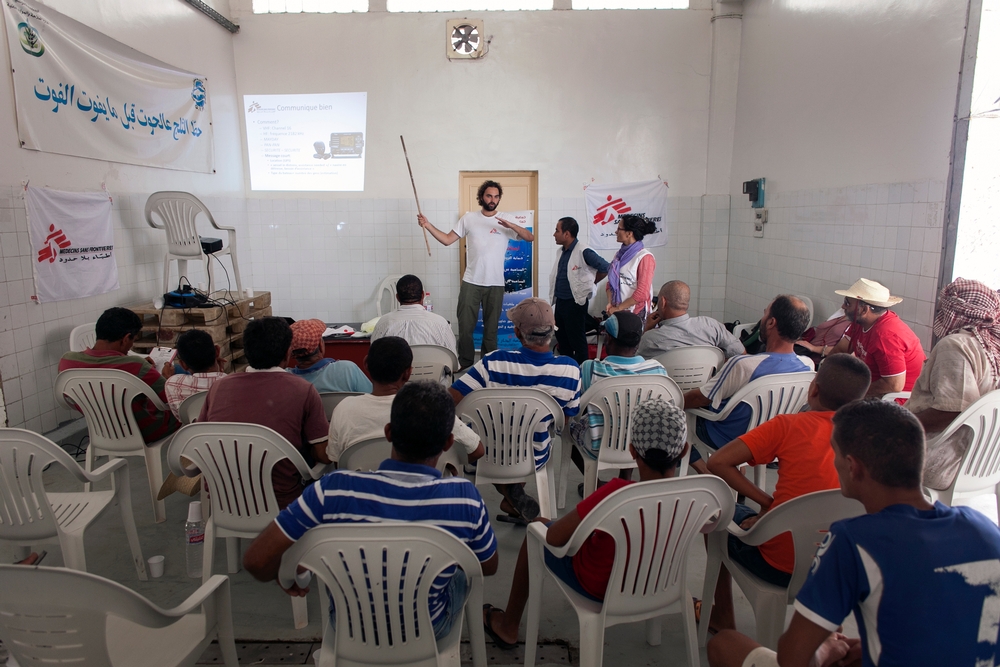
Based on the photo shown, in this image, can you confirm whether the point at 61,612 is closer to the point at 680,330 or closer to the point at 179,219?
the point at 680,330

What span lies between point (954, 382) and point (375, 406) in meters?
2.20

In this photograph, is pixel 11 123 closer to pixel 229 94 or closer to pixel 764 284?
pixel 229 94

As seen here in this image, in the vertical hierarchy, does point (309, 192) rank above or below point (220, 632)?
above

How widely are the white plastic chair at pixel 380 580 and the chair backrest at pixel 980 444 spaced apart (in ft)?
6.45

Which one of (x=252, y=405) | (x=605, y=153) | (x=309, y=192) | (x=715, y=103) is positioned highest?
(x=715, y=103)

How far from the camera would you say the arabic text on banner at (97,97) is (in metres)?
4.05

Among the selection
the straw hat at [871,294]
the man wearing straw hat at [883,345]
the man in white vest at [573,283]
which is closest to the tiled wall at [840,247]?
the straw hat at [871,294]

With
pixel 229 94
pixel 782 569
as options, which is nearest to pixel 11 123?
pixel 229 94

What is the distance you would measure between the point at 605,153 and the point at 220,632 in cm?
601

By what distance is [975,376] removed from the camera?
2.42 m

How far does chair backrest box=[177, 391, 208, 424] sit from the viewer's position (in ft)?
8.75

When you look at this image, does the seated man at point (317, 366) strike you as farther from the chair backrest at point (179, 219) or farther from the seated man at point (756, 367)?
the chair backrest at point (179, 219)

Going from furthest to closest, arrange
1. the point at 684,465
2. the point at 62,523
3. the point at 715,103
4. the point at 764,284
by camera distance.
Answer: the point at 715,103, the point at 764,284, the point at 684,465, the point at 62,523

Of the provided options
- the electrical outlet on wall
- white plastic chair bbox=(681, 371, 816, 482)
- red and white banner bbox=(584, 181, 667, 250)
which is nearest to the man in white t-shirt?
red and white banner bbox=(584, 181, 667, 250)
